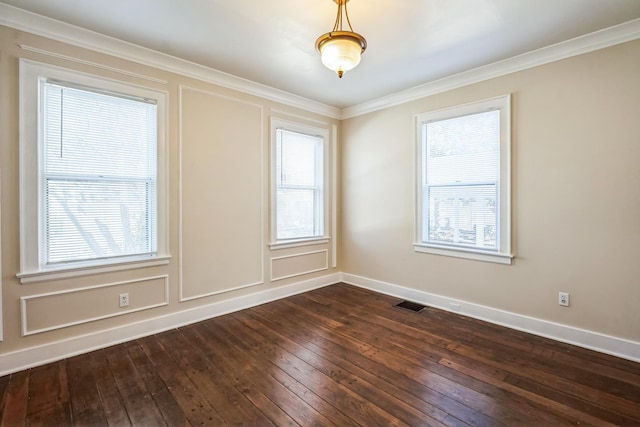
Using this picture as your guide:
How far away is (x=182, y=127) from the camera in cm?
309

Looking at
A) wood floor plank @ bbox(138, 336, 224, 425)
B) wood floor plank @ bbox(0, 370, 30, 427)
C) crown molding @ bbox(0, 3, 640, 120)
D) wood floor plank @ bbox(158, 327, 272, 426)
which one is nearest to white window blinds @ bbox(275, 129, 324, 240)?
crown molding @ bbox(0, 3, 640, 120)

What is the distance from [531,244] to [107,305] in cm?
403

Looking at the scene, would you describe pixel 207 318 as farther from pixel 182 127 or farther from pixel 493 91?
pixel 493 91

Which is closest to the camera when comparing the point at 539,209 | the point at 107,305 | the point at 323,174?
the point at 107,305

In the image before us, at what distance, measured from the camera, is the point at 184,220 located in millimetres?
3129

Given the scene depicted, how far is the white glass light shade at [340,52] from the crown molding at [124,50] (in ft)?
5.69

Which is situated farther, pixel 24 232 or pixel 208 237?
pixel 208 237

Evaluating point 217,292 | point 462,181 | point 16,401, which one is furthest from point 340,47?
point 16,401

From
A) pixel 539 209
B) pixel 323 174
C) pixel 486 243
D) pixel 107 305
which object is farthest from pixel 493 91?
pixel 107 305

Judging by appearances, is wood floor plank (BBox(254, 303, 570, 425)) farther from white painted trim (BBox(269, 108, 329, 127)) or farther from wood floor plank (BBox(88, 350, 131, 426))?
white painted trim (BBox(269, 108, 329, 127))

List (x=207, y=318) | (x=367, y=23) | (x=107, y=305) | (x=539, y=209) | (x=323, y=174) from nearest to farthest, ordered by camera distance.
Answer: (x=367, y=23), (x=107, y=305), (x=539, y=209), (x=207, y=318), (x=323, y=174)

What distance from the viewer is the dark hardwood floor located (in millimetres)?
1829

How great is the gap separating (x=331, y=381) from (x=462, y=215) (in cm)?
233

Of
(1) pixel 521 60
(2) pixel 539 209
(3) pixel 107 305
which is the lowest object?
(3) pixel 107 305
